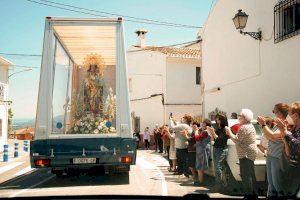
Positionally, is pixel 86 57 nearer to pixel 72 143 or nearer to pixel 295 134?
pixel 72 143

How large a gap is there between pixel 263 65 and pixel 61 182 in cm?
732

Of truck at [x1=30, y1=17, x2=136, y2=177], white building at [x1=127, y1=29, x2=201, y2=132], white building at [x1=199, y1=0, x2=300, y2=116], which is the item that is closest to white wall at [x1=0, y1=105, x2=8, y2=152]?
white building at [x1=127, y1=29, x2=201, y2=132]

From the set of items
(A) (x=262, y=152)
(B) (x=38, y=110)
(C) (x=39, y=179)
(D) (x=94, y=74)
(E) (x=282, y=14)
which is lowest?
(C) (x=39, y=179)

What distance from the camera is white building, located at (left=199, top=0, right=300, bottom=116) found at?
1174cm

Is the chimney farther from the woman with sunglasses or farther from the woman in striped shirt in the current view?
the woman with sunglasses

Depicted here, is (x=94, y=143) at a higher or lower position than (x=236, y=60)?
lower

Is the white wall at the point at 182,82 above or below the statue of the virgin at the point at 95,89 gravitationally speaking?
above

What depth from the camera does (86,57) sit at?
10.4 meters

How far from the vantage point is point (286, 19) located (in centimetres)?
1216

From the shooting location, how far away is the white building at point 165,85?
106ft

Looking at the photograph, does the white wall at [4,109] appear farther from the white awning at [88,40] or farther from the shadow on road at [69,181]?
the white awning at [88,40]

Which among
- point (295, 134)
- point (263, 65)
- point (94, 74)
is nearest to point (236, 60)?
point (263, 65)

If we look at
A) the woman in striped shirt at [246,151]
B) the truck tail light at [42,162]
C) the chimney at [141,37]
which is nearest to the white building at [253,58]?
the woman in striped shirt at [246,151]

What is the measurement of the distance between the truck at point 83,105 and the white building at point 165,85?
851 inches
